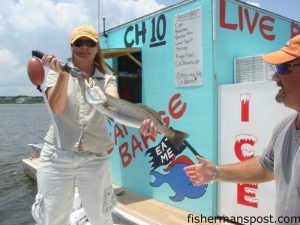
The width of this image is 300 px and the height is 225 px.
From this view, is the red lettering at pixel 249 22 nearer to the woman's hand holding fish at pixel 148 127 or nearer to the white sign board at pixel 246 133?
the white sign board at pixel 246 133

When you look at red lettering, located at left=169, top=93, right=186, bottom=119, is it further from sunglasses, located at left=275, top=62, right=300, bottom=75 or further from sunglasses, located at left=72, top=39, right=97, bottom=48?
sunglasses, located at left=275, top=62, right=300, bottom=75

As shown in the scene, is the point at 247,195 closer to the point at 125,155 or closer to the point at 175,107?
the point at 175,107

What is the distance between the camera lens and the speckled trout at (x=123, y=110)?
3.17m

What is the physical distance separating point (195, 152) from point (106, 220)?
191cm

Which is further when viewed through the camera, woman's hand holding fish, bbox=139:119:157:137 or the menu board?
the menu board

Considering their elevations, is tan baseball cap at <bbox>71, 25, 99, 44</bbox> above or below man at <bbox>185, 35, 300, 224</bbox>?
above

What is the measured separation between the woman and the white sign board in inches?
72.8

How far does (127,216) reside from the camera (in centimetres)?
507

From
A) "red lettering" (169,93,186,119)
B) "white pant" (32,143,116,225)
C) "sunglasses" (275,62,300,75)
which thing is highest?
"sunglasses" (275,62,300,75)

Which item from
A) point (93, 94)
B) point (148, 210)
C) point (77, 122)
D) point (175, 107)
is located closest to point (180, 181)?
point (148, 210)

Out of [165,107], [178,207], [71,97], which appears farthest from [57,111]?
[178,207]

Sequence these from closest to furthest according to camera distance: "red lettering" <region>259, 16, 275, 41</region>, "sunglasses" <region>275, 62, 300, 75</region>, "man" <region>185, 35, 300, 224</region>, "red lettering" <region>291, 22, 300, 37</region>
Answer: "man" <region>185, 35, 300, 224</region> < "sunglasses" <region>275, 62, 300, 75</region> < "red lettering" <region>259, 16, 275, 41</region> < "red lettering" <region>291, 22, 300, 37</region>

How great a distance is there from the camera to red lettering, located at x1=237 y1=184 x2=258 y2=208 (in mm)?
4559

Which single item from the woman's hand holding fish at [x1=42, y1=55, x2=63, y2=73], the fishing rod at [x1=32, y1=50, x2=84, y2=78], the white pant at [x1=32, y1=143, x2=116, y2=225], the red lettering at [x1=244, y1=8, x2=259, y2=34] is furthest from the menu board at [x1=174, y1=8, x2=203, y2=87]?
the woman's hand holding fish at [x1=42, y1=55, x2=63, y2=73]
